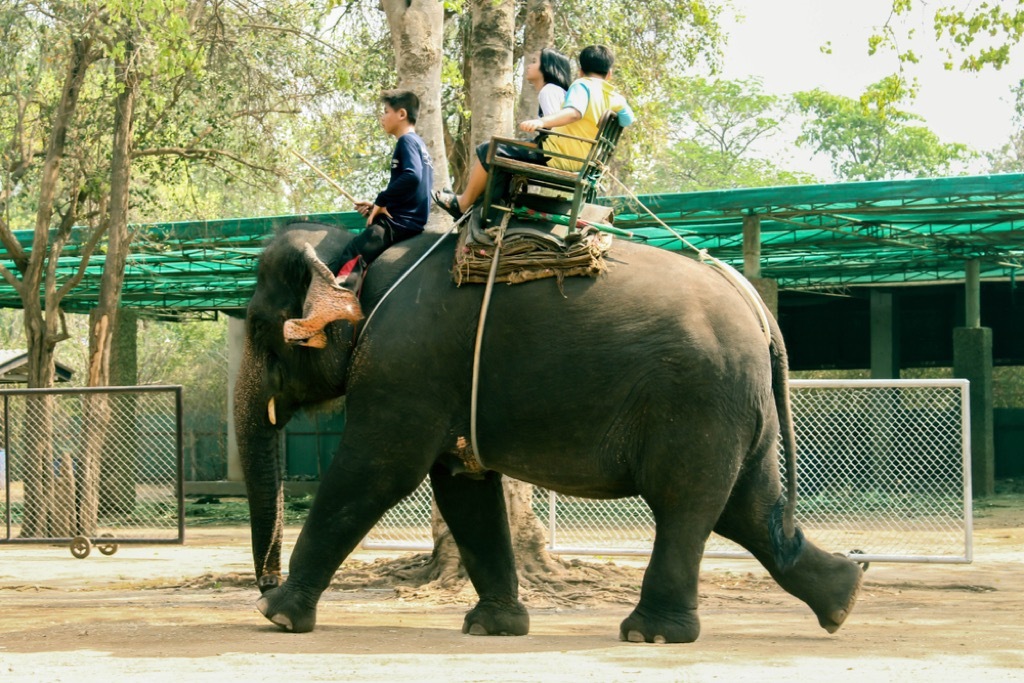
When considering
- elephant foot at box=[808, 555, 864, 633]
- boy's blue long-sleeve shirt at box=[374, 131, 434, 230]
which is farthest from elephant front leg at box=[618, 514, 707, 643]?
boy's blue long-sleeve shirt at box=[374, 131, 434, 230]

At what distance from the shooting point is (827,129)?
177 feet

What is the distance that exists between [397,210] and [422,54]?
2.99 m

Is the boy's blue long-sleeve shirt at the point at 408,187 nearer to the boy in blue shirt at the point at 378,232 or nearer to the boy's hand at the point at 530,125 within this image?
the boy in blue shirt at the point at 378,232

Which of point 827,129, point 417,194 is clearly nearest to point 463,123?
point 417,194

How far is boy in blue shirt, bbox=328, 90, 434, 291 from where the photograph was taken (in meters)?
7.03

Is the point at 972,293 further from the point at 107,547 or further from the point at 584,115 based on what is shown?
the point at 584,115

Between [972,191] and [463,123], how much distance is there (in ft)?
22.5

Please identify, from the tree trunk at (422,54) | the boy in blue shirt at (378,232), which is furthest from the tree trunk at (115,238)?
the boy in blue shirt at (378,232)

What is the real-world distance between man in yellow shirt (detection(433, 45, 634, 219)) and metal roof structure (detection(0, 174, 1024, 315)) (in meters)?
7.49

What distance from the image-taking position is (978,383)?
78.7 feet

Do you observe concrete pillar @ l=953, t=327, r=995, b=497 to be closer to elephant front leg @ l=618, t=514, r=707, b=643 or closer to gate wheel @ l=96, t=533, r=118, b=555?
gate wheel @ l=96, t=533, r=118, b=555

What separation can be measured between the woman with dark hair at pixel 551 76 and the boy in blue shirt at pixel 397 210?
2.23ft

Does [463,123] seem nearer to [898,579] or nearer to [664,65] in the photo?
[664,65]

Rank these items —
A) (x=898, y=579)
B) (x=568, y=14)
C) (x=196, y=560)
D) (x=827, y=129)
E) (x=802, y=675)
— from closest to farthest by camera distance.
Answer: (x=802, y=675), (x=898, y=579), (x=196, y=560), (x=568, y=14), (x=827, y=129)
